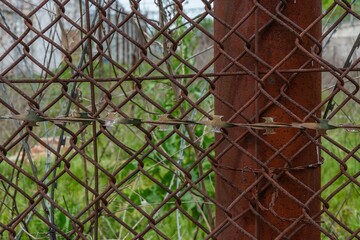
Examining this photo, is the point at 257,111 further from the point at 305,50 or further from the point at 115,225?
the point at 115,225

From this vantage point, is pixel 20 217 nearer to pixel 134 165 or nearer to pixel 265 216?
pixel 265 216

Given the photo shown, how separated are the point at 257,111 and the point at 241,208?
0.80 feet

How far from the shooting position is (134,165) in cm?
353

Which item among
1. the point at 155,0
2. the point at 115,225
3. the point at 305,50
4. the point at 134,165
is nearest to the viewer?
the point at 305,50

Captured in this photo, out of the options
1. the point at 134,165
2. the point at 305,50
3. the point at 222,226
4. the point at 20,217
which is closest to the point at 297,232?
the point at 222,226

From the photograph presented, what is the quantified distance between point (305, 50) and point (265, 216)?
408 mm

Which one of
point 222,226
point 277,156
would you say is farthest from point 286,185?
point 222,226

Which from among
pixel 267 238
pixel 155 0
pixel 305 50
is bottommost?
pixel 267 238

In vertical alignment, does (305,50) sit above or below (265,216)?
above

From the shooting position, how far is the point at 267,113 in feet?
5.27

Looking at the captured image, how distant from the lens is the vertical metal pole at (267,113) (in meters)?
1.59

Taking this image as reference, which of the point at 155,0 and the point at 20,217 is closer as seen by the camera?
the point at 20,217

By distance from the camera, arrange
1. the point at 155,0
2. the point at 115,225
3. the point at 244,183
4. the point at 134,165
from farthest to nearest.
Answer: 1. the point at 115,225
2. the point at 134,165
3. the point at 155,0
4. the point at 244,183

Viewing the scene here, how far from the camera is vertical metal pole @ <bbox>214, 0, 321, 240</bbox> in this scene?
1586 mm
